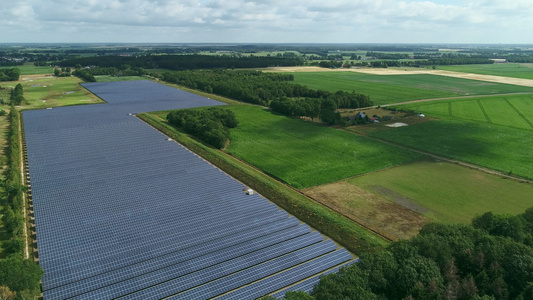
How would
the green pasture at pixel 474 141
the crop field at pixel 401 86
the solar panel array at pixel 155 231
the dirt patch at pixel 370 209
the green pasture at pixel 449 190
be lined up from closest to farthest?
the solar panel array at pixel 155 231, the dirt patch at pixel 370 209, the green pasture at pixel 449 190, the green pasture at pixel 474 141, the crop field at pixel 401 86

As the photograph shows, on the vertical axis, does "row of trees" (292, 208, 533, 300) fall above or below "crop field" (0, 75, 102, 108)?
below

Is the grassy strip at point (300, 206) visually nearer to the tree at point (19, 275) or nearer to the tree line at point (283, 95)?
the tree at point (19, 275)

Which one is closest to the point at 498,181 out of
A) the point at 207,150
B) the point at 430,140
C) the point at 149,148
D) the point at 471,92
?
the point at 430,140


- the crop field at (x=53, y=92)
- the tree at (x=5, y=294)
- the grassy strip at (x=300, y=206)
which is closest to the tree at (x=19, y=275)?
the tree at (x=5, y=294)

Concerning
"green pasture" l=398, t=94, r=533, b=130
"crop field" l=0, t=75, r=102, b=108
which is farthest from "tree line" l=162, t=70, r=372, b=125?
"crop field" l=0, t=75, r=102, b=108

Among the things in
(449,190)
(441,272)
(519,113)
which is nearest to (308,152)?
(449,190)

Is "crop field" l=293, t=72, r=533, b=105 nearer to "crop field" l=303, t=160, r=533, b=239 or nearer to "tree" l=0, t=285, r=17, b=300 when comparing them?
"crop field" l=303, t=160, r=533, b=239
